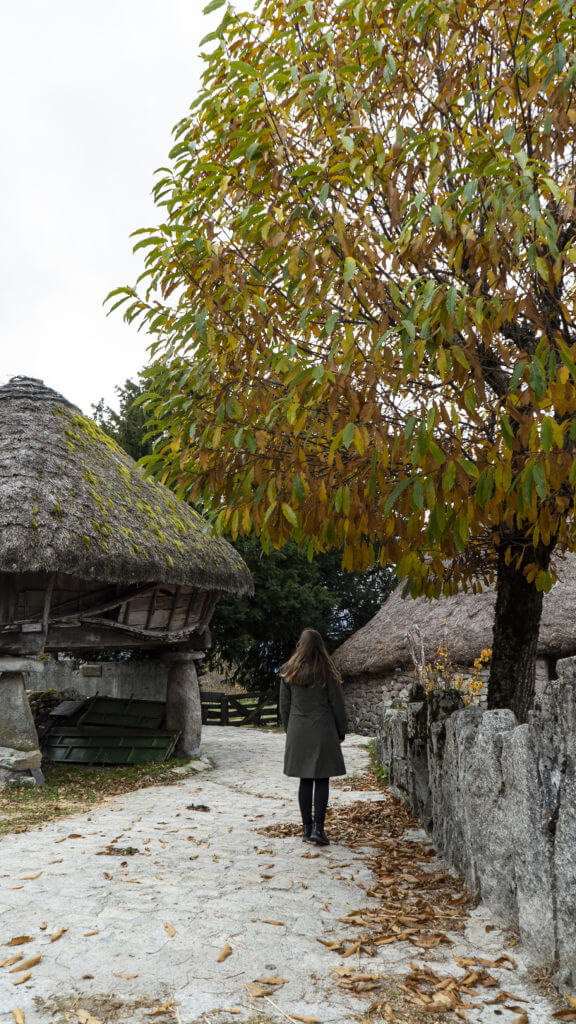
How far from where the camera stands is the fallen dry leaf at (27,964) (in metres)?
3.16

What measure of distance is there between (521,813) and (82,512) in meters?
6.42

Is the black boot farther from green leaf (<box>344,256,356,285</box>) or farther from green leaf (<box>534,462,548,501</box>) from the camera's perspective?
green leaf (<box>344,256,356,285</box>)

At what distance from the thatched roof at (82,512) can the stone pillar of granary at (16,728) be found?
1366 mm

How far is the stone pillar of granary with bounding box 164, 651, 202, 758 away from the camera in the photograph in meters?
11.0

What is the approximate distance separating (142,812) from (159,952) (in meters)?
4.07

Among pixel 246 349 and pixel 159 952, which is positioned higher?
pixel 246 349

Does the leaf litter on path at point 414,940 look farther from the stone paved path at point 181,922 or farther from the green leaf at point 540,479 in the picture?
the green leaf at point 540,479

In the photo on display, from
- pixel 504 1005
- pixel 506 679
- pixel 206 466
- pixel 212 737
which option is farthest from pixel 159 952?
pixel 212 737

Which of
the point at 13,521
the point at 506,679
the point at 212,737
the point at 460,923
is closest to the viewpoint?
the point at 460,923

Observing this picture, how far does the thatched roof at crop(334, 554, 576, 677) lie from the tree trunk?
7.16 m

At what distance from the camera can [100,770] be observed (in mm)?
9875

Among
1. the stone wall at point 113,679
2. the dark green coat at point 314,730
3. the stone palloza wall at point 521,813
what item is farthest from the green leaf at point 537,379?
the stone wall at point 113,679

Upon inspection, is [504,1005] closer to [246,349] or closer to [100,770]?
[246,349]

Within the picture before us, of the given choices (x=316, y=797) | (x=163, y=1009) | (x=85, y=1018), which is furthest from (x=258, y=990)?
(x=316, y=797)
